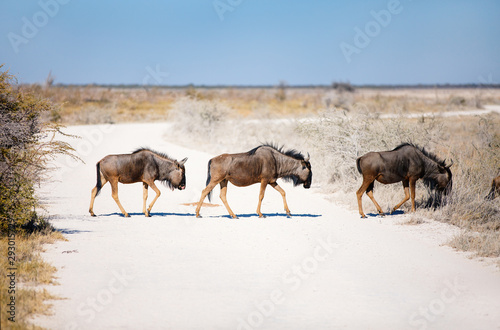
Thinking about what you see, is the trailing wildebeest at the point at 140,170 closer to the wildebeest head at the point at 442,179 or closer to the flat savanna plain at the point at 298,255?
the flat savanna plain at the point at 298,255

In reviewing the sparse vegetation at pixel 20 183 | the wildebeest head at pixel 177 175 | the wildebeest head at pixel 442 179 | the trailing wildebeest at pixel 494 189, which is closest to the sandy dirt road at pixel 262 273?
the sparse vegetation at pixel 20 183

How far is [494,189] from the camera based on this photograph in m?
13.2

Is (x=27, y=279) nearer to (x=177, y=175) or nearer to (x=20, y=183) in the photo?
(x=20, y=183)

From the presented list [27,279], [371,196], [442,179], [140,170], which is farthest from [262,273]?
[442,179]

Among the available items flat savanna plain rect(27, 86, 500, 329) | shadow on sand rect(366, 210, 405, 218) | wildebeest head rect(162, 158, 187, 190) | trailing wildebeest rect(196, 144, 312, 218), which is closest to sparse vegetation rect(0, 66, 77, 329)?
flat savanna plain rect(27, 86, 500, 329)

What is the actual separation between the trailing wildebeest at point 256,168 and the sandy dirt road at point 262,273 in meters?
0.92

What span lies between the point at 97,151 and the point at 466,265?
2193 centimetres

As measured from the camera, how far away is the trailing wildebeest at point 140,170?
12.4m

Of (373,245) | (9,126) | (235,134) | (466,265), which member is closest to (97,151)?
(235,134)

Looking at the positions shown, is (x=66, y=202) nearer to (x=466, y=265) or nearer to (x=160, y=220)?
(x=160, y=220)

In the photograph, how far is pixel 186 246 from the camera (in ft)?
33.4

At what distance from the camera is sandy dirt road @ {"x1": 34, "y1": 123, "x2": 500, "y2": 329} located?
6.68m

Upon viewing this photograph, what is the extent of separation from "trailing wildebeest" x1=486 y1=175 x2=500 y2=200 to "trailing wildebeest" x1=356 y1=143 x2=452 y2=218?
126cm

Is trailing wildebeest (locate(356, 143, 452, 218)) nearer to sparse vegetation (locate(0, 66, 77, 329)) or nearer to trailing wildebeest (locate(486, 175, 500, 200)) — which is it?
trailing wildebeest (locate(486, 175, 500, 200))
